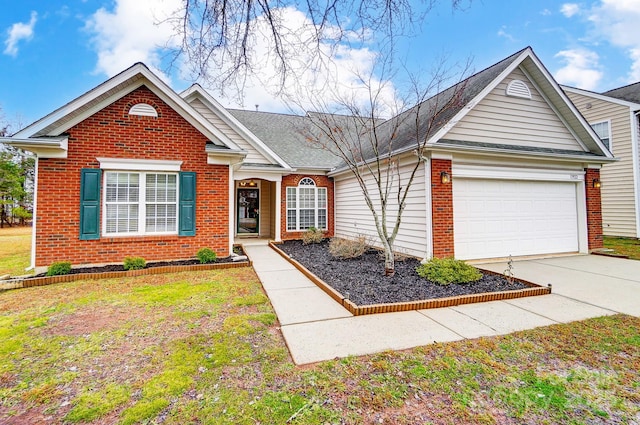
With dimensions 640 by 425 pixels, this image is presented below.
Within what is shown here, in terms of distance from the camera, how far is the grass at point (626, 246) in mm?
9398

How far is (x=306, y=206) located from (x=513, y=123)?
8.08 m

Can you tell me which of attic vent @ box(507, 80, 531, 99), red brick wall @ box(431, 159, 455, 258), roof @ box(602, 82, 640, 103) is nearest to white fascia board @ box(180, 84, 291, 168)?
red brick wall @ box(431, 159, 455, 258)

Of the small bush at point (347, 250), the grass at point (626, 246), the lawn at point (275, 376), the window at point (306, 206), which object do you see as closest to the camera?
the lawn at point (275, 376)

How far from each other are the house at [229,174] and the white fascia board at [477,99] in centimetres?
3

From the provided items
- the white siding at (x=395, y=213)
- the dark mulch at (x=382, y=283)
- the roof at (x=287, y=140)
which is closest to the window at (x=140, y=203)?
the dark mulch at (x=382, y=283)

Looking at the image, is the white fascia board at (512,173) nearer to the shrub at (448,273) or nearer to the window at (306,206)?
the shrub at (448,273)

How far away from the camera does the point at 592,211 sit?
9805mm

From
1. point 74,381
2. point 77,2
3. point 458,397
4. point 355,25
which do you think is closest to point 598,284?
point 458,397

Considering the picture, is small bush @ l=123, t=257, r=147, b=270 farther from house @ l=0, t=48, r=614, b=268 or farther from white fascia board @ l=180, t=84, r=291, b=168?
white fascia board @ l=180, t=84, r=291, b=168

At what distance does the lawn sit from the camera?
7.86 feet

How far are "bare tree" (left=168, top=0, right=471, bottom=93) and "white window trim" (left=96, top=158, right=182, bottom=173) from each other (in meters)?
4.75

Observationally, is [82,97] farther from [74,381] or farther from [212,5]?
[74,381]

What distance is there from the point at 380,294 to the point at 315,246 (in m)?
6.18

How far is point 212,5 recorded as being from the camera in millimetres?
3482
